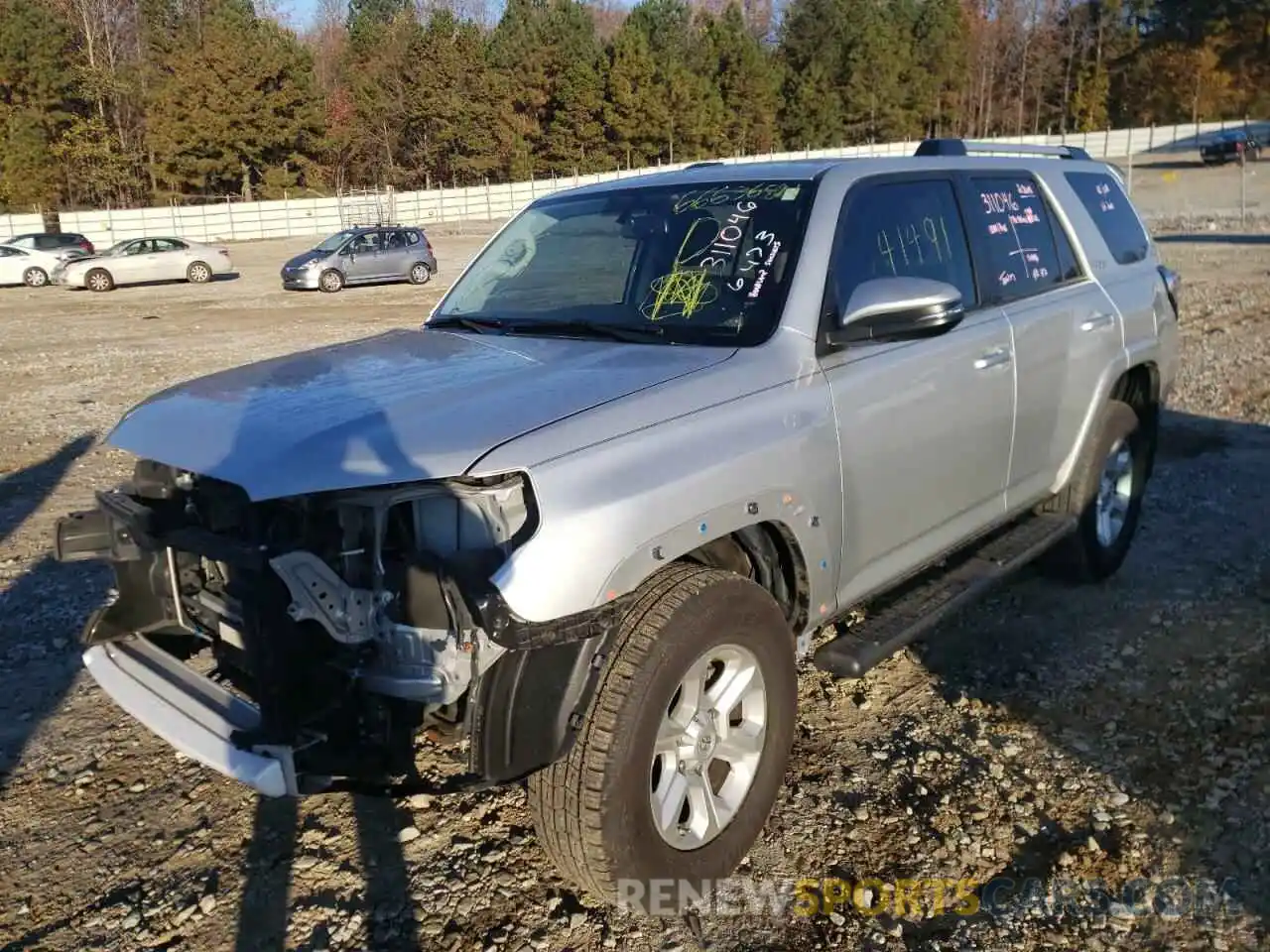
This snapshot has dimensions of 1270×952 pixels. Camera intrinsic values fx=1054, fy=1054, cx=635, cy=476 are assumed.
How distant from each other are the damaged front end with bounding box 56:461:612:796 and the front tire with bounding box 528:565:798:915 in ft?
0.43

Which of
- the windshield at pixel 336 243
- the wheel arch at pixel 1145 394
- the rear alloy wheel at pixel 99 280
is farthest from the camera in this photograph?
the rear alloy wheel at pixel 99 280

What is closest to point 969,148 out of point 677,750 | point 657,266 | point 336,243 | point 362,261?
point 657,266

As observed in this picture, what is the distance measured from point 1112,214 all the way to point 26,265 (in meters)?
31.2

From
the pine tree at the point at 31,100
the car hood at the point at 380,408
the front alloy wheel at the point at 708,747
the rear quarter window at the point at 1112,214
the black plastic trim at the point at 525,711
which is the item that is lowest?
the front alloy wheel at the point at 708,747

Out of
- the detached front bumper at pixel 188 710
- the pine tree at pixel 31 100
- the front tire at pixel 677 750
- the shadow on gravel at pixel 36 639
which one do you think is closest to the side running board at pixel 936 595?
the front tire at pixel 677 750

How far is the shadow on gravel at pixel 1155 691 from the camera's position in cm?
327

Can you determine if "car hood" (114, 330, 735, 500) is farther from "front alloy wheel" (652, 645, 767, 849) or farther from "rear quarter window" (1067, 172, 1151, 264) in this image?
"rear quarter window" (1067, 172, 1151, 264)

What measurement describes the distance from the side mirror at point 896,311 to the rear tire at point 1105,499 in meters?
1.93

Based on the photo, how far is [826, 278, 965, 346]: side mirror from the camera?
131 inches

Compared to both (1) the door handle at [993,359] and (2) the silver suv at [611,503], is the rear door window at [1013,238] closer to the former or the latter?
(2) the silver suv at [611,503]

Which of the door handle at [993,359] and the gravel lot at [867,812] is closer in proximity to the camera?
the gravel lot at [867,812]

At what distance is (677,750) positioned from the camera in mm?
3010

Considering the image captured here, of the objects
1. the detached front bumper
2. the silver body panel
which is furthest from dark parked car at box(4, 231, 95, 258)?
the detached front bumper

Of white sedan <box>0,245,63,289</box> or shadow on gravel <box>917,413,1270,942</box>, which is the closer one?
shadow on gravel <box>917,413,1270,942</box>
